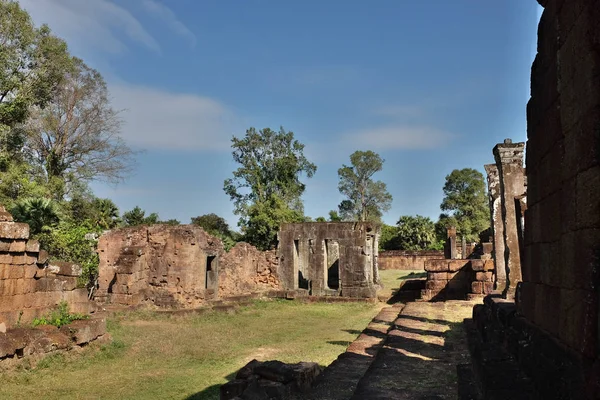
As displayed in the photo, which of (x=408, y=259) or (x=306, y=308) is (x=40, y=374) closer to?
(x=306, y=308)

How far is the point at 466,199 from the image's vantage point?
50250 millimetres

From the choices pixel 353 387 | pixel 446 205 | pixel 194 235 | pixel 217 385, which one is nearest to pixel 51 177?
pixel 194 235

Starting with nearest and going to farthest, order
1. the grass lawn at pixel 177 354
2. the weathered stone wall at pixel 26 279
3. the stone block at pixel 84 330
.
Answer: the grass lawn at pixel 177 354
the weathered stone wall at pixel 26 279
the stone block at pixel 84 330

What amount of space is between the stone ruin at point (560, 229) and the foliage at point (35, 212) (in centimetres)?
1654

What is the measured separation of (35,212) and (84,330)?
896 centimetres

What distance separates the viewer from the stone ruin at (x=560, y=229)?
2.22 m

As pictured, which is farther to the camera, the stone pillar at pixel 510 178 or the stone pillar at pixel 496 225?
the stone pillar at pixel 496 225

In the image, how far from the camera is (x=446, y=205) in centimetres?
5200

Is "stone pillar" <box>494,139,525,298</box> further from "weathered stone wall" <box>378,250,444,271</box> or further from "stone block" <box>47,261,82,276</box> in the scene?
"weathered stone wall" <box>378,250,444,271</box>

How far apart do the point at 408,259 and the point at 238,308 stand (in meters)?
23.8

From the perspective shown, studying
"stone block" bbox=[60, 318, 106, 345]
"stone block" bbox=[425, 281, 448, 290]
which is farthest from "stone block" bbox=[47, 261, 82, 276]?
"stone block" bbox=[425, 281, 448, 290]

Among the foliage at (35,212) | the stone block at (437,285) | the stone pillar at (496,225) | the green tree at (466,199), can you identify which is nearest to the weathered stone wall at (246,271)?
the foliage at (35,212)

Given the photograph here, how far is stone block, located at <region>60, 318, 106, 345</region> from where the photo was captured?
365 inches

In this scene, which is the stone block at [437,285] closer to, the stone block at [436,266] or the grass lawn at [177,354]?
the stone block at [436,266]
